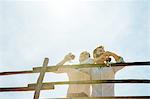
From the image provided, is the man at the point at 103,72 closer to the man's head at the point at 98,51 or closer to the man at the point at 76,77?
the man's head at the point at 98,51

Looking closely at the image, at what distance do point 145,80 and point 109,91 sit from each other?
91 cm

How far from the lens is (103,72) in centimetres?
821

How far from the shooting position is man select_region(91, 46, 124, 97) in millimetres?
7961

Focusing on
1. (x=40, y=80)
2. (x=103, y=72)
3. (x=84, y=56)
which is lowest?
(x=40, y=80)

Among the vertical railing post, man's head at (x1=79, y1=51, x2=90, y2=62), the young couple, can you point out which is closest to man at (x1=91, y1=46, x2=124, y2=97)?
the young couple

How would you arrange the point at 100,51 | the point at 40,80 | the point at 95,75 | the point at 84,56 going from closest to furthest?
the point at 40,80 → the point at 95,75 → the point at 100,51 → the point at 84,56

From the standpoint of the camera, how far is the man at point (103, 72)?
796 centimetres

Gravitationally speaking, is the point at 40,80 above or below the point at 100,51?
below

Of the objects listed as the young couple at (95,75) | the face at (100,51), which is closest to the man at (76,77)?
the young couple at (95,75)

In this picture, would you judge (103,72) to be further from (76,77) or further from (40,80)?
(40,80)

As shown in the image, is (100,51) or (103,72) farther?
(100,51)

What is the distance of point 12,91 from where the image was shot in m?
7.52

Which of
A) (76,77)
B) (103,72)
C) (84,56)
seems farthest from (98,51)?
(76,77)

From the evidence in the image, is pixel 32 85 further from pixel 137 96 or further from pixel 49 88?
pixel 137 96
